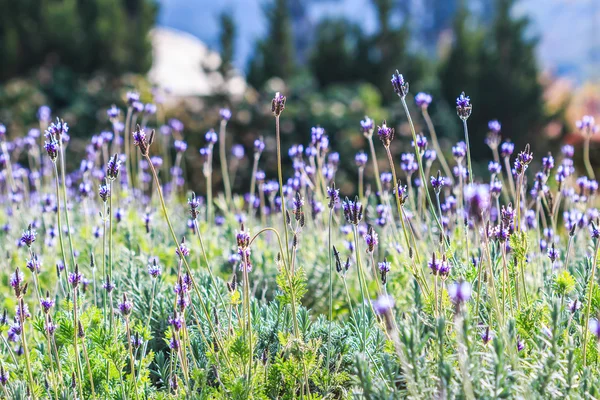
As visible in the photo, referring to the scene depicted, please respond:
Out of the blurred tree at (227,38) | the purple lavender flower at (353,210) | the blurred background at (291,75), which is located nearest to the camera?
the purple lavender flower at (353,210)

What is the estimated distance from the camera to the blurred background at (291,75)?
891 cm

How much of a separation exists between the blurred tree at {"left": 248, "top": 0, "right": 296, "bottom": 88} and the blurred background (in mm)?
18

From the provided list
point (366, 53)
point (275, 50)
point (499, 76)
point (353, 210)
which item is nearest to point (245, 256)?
point (353, 210)

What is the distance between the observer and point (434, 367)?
186 cm

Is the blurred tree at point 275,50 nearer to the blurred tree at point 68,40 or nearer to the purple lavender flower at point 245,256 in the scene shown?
the blurred tree at point 68,40

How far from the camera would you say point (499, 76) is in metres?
10.0

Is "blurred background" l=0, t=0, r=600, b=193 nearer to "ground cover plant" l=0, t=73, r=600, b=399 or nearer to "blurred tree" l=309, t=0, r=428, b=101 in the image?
"blurred tree" l=309, t=0, r=428, b=101

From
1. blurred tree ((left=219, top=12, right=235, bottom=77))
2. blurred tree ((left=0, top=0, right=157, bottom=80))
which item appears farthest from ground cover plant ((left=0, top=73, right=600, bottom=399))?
blurred tree ((left=0, top=0, right=157, bottom=80))

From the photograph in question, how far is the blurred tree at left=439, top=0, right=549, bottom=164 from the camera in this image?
987 centimetres

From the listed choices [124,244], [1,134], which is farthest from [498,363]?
[1,134]

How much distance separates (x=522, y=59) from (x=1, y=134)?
8500 millimetres

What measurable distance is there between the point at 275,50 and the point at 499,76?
3.54 meters

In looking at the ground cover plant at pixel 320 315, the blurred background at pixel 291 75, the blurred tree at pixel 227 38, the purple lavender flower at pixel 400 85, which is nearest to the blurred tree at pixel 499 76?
the blurred background at pixel 291 75

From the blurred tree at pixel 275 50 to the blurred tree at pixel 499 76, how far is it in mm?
2495
